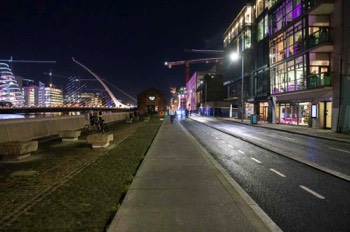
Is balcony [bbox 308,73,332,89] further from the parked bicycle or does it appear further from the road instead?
the parked bicycle

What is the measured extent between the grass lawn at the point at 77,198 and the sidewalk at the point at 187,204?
0.98ft

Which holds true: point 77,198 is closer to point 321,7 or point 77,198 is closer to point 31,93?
point 321,7

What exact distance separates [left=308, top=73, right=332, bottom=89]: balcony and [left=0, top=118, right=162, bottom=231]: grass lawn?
25287mm

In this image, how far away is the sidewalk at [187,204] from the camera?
5562 millimetres

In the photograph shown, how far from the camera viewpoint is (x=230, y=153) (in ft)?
52.6

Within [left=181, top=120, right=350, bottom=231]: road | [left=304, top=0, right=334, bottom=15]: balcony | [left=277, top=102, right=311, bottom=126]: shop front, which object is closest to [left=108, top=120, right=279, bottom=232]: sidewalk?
[left=181, top=120, right=350, bottom=231]: road

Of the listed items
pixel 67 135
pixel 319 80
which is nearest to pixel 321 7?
pixel 319 80

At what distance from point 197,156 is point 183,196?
6.47 meters

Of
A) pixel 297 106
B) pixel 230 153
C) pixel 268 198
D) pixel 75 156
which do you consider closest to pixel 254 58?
pixel 297 106

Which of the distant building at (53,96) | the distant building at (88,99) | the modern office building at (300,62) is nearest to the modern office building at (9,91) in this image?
the distant building at (53,96)

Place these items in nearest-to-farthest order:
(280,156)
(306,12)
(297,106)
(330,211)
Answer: (330,211) < (280,156) < (306,12) < (297,106)

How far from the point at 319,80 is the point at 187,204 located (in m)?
30.0

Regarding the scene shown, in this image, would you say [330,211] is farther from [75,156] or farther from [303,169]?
[75,156]

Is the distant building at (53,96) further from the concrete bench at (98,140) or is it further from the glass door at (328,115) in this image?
the concrete bench at (98,140)
